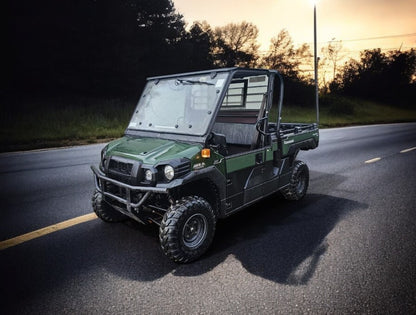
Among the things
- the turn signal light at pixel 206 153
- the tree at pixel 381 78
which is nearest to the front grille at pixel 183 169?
the turn signal light at pixel 206 153

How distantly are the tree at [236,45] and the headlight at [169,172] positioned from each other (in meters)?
41.2

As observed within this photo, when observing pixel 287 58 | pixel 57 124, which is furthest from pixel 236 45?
pixel 57 124

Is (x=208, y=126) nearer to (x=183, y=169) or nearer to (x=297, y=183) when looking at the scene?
(x=183, y=169)

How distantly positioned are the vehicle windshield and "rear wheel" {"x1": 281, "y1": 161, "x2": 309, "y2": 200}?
89.8 inches

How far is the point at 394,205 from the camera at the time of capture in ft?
16.4

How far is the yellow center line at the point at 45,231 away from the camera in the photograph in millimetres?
3470

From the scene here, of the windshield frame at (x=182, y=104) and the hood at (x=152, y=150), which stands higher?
the windshield frame at (x=182, y=104)

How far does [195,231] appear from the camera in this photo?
3291mm

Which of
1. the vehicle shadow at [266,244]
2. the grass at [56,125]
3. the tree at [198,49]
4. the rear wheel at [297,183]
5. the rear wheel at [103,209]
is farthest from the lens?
the tree at [198,49]

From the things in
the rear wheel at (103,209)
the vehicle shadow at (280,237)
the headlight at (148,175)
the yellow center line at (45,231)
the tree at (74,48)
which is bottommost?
the vehicle shadow at (280,237)

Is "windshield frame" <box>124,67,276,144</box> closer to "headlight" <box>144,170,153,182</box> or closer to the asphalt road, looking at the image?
"headlight" <box>144,170,153,182</box>

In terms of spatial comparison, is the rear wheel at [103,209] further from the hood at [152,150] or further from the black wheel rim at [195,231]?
the black wheel rim at [195,231]

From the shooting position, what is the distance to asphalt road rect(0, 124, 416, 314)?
Answer: 250cm

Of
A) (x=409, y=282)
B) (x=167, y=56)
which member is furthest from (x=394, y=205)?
(x=167, y=56)
